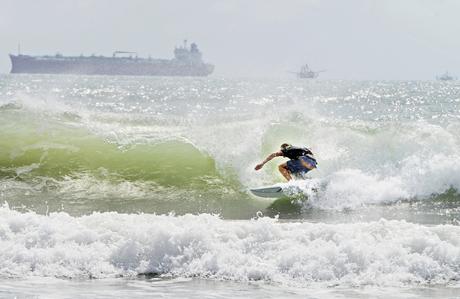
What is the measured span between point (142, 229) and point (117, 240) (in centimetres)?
42

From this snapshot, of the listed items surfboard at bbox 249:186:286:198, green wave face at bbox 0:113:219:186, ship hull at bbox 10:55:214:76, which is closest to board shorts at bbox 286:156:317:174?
surfboard at bbox 249:186:286:198

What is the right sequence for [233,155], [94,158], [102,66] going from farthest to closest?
[102,66], [94,158], [233,155]

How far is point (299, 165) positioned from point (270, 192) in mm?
1027

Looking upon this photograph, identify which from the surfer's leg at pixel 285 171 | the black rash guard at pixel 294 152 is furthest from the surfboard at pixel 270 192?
the black rash guard at pixel 294 152

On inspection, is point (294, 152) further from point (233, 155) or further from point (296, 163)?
point (233, 155)

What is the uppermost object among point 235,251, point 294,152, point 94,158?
point 294,152

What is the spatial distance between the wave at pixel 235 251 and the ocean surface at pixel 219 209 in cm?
2

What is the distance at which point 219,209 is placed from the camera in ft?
54.9

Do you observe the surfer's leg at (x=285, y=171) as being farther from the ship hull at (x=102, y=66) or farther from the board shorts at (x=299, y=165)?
the ship hull at (x=102, y=66)

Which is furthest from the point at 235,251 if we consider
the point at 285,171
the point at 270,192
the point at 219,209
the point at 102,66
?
the point at 102,66

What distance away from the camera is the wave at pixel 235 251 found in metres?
10.9

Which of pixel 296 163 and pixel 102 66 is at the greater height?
pixel 102 66

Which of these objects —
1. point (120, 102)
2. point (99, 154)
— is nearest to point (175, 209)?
point (99, 154)

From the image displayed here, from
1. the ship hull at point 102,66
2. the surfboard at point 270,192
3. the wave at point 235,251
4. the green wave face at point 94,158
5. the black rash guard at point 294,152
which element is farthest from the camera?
the ship hull at point 102,66
